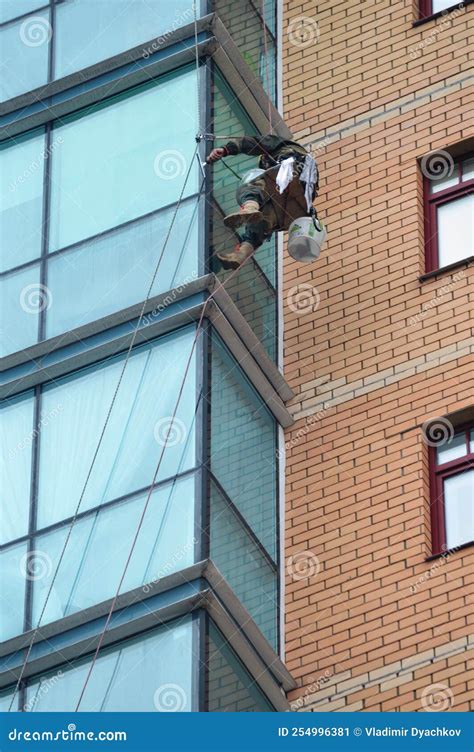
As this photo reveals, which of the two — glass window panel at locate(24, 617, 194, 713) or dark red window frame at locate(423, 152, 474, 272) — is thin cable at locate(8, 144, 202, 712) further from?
dark red window frame at locate(423, 152, 474, 272)

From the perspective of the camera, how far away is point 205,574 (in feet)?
60.1

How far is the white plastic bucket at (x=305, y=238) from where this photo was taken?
20.3 m

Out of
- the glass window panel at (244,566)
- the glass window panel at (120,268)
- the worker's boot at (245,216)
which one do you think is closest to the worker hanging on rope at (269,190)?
the worker's boot at (245,216)

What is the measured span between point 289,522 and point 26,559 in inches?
91.4

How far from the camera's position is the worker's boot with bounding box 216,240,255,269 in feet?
65.5

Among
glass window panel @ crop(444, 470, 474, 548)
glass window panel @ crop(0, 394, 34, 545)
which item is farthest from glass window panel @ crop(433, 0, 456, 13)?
glass window panel @ crop(0, 394, 34, 545)

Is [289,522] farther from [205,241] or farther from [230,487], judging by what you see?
[205,241]

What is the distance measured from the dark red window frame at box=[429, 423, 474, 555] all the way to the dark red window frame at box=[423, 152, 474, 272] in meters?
1.87

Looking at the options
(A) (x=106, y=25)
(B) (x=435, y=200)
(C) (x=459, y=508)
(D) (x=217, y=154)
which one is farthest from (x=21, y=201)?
(C) (x=459, y=508)

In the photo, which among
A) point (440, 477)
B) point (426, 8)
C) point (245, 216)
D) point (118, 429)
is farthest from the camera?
point (426, 8)

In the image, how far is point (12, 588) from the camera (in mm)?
19141

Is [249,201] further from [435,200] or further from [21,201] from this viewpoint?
[21,201]

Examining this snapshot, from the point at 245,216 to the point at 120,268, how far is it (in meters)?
1.20

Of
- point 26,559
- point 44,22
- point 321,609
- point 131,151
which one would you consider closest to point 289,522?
point 321,609
